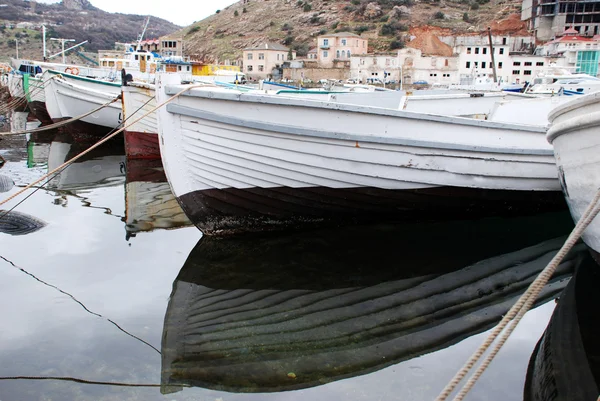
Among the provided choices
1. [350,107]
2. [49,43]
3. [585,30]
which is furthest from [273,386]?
[49,43]

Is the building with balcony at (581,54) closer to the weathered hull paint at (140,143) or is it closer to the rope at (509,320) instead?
the weathered hull paint at (140,143)

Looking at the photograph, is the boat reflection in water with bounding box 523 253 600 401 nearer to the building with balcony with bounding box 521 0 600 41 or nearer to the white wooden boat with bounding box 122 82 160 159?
the white wooden boat with bounding box 122 82 160 159

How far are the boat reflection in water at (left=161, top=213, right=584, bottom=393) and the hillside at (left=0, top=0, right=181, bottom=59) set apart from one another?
95185mm

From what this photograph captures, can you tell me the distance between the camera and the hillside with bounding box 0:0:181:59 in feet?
336

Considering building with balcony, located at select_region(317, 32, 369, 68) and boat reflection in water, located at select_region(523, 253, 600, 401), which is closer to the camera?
boat reflection in water, located at select_region(523, 253, 600, 401)

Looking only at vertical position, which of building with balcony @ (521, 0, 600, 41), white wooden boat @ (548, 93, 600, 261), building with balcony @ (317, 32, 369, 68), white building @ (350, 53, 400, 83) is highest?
building with balcony @ (521, 0, 600, 41)

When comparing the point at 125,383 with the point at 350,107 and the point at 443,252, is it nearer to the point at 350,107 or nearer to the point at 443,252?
the point at 350,107

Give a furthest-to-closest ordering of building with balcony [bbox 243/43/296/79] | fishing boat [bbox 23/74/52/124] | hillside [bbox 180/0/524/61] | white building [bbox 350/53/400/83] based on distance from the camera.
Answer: hillside [bbox 180/0/524/61]
building with balcony [bbox 243/43/296/79]
white building [bbox 350/53/400/83]
fishing boat [bbox 23/74/52/124]

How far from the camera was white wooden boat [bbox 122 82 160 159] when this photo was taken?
1198 centimetres

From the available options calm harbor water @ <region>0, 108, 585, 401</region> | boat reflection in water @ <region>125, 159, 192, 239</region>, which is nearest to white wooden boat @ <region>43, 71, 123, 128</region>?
boat reflection in water @ <region>125, 159, 192, 239</region>

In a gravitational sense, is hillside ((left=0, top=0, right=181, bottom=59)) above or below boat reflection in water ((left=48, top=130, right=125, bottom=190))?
above

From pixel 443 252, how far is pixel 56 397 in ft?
14.4

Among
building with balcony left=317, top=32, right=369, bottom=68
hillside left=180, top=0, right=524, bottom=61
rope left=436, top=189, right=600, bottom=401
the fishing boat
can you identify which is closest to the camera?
rope left=436, top=189, right=600, bottom=401

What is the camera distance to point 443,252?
6.59 meters
